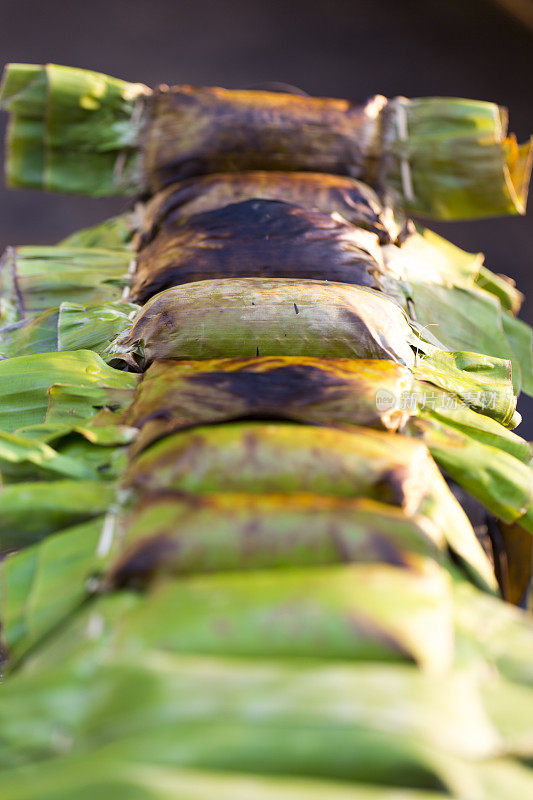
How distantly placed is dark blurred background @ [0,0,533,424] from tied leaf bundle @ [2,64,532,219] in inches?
38.0

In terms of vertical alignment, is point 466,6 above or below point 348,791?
above

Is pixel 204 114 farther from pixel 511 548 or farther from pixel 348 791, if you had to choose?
pixel 348 791

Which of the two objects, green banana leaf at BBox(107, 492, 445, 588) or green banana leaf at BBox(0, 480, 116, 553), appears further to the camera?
green banana leaf at BBox(0, 480, 116, 553)

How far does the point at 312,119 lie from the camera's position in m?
1.51

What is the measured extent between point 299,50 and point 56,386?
2404 millimetres

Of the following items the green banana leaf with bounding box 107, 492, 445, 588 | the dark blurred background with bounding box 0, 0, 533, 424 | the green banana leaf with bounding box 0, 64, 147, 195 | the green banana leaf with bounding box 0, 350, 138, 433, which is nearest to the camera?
the green banana leaf with bounding box 107, 492, 445, 588

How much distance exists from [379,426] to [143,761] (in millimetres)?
476

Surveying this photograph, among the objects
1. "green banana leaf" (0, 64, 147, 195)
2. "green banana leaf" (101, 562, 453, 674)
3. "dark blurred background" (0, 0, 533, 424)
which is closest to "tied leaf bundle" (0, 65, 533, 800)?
"green banana leaf" (101, 562, 453, 674)

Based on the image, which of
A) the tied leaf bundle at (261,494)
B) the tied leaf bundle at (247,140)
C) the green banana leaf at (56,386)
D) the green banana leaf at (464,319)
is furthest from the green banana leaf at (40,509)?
the tied leaf bundle at (247,140)

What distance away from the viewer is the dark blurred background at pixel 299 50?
2734 mm

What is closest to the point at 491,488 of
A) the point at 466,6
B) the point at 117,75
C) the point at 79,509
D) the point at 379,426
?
the point at 379,426

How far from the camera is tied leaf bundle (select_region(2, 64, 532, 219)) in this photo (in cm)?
150

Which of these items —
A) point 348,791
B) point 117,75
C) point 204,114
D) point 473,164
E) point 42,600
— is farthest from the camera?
point 117,75

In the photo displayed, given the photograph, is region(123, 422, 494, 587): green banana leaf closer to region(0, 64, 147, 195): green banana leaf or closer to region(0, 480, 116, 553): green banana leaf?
region(0, 480, 116, 553): green banana leaf
